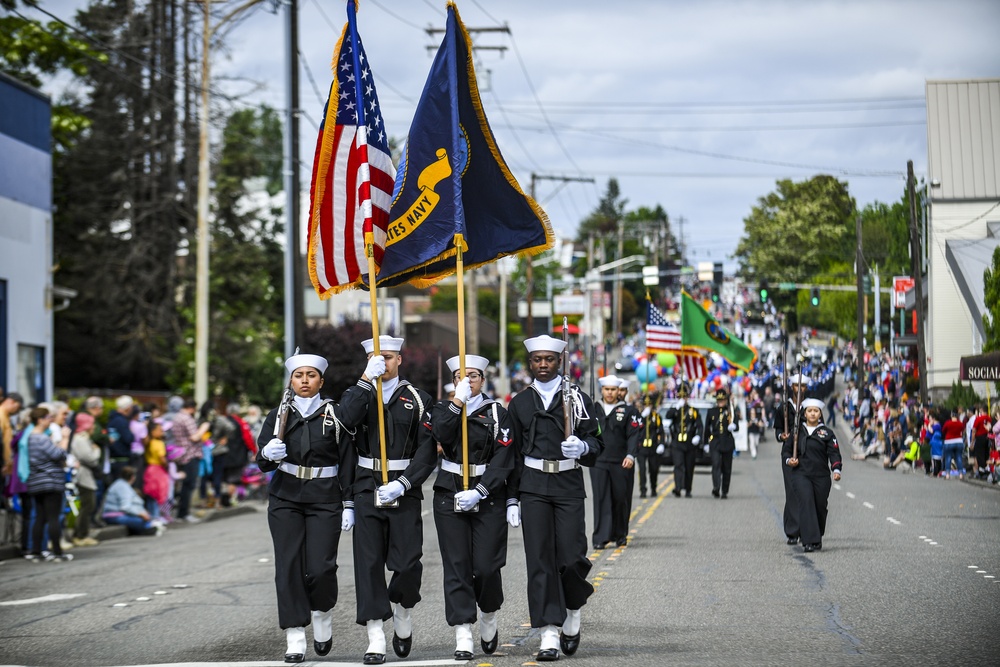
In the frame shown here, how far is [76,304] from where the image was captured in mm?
45250

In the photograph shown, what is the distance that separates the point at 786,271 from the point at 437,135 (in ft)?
314

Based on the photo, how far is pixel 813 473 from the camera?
16.2m

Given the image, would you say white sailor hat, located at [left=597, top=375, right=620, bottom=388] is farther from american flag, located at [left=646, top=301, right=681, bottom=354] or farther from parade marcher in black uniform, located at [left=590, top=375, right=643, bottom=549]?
american flag, located at [left=646, top=301, right=681, bottom=354]

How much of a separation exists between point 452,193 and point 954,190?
44.0m

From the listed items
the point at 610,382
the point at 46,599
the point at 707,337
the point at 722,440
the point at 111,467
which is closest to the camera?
the point at 46,599

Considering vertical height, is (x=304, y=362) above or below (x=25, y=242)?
below

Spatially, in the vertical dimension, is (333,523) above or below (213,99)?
below

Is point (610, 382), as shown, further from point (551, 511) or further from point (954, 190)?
point (954, 190)

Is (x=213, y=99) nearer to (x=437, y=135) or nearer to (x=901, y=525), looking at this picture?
(x=901, y=525)

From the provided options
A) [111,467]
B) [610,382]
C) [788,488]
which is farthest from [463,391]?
[111,467]

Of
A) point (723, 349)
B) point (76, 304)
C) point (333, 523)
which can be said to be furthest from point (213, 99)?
point (333, 523)

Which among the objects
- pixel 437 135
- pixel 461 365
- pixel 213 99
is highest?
pixel 213 99

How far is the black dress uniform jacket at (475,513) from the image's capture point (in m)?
9.05

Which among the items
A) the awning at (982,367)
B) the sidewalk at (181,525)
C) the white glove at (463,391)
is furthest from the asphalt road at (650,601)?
the awning at (982,367)
